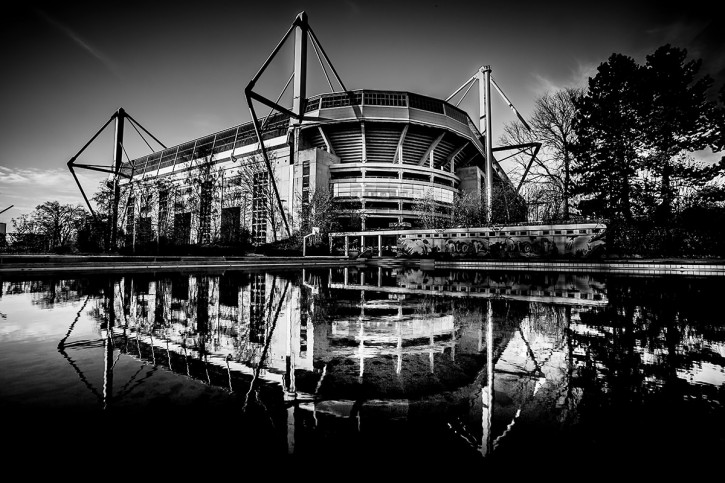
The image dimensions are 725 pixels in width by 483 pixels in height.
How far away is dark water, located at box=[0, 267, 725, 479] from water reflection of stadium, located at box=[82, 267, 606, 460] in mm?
19

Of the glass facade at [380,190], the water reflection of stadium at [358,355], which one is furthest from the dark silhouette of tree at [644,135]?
the glass facade at [380,190]

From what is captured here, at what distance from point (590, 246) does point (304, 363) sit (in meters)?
24.1

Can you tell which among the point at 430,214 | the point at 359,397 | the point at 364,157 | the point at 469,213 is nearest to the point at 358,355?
the point at 359,397

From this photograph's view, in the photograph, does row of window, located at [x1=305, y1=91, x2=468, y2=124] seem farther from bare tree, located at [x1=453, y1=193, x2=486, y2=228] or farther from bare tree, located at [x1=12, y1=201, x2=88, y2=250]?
bare tree, located at [x1=12, y1=201, x2=88, y2=250]

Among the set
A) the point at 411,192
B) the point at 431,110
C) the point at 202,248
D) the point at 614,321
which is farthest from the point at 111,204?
the point at 431,110

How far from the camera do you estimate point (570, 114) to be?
79.5 feet

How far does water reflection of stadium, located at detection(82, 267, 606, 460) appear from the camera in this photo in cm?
178

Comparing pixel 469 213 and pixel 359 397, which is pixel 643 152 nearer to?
pixel 469 213

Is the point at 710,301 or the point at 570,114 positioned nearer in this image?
the point at 710,301

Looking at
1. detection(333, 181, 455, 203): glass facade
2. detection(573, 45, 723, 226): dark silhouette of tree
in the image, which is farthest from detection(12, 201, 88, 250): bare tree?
detection(573, 45, 723, 226): dark silhouette of tree

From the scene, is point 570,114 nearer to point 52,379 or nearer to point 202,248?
point 202,248

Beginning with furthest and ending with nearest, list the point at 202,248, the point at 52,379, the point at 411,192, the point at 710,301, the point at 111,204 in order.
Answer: the point at 411,192, the point at 111,204, the point at 202,248, the point at 710,301, the point at 52,379

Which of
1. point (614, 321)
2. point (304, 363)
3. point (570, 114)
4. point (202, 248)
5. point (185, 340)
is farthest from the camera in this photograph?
point (570, 114)

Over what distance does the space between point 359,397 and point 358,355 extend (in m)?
0.97
